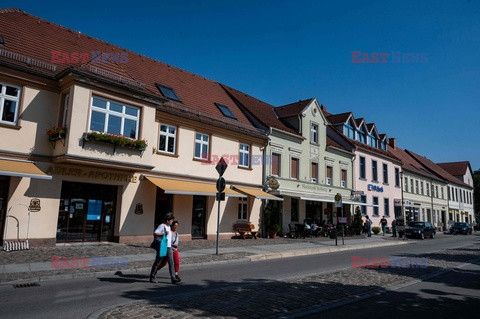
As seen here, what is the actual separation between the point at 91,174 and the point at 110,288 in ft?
29.0

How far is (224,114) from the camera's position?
2320cm

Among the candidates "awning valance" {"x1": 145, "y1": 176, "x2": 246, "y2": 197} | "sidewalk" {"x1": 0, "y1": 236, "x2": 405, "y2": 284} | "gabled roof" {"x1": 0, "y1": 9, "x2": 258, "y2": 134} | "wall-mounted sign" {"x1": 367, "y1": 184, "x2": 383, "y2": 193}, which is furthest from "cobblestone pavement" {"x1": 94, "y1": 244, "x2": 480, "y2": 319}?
"wall-mounted sign" {"x1": 367, "y1": 184, "x2": 383, "y2": 193}

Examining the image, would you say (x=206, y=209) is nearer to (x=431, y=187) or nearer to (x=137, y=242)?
(x=137, y=242)

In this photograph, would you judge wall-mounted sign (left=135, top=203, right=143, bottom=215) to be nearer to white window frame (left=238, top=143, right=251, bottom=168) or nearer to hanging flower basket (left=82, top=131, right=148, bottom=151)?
hanging flower basket (left=82, top=131, right=148, bottom=151)

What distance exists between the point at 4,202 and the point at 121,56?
11.4 metres

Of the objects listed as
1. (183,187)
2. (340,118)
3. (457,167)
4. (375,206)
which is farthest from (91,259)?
(457,167)

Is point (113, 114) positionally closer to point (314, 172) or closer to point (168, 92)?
point (168, 92)

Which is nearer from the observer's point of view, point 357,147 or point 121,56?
point 121,56

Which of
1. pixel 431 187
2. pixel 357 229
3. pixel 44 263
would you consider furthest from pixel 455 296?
pixel 431 187

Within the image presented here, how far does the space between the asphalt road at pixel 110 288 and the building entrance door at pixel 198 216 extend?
8148 millimetres

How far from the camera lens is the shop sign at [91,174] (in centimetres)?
1510

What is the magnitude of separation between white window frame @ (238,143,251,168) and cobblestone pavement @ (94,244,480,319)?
13.3m

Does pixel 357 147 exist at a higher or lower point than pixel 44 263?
higher

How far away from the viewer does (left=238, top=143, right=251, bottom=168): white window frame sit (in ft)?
76.1
